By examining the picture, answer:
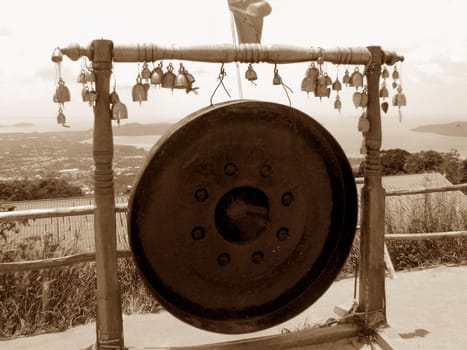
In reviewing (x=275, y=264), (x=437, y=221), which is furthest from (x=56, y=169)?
(x=275, y=264)

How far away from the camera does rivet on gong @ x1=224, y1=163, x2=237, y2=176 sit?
2.37 meters

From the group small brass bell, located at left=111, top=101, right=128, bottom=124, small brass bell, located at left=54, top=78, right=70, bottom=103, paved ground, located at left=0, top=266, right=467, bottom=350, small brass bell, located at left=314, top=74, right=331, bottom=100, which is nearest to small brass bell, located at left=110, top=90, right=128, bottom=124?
small brass bell, located at left=111, top=101, right=128, bottom=124

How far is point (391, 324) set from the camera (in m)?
3.57

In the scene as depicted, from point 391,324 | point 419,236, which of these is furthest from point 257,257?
point 419,236

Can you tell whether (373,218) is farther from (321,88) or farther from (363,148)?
(321,88)

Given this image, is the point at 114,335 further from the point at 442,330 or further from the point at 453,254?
the point at 453,254

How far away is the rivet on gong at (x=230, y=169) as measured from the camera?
7.77 feet

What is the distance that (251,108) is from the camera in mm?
2330

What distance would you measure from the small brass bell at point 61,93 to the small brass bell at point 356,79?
162 cm

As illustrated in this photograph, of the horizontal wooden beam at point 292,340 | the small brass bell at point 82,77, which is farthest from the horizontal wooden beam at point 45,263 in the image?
the small brass bell at point 82,77

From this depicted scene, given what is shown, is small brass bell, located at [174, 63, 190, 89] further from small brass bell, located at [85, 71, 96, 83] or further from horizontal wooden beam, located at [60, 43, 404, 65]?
small brass bell, located at [85, 71, 96, 83]

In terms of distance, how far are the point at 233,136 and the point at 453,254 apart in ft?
12.1

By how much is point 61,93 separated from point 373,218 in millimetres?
1992

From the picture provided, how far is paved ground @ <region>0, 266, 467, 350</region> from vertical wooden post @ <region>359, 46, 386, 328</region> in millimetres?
263
